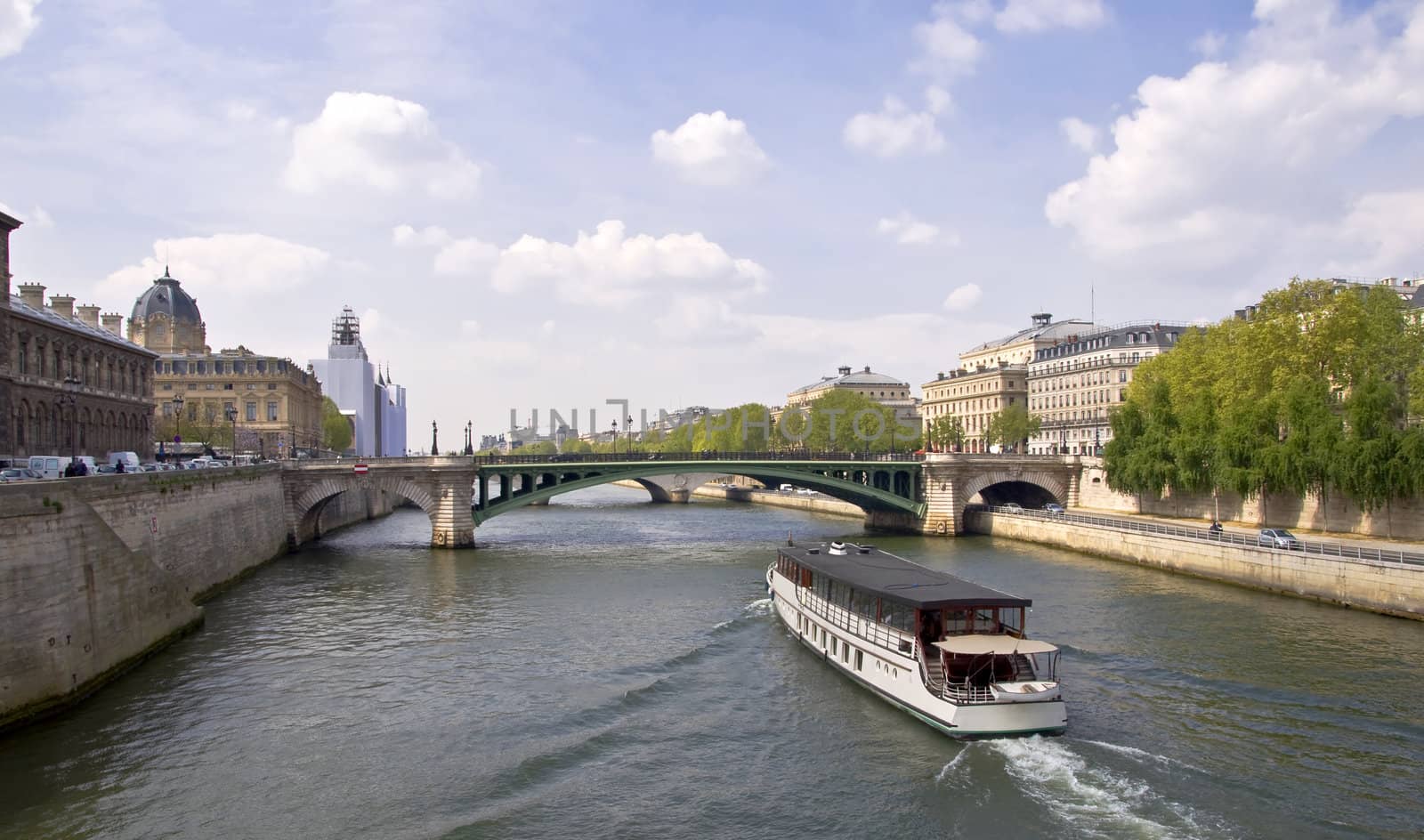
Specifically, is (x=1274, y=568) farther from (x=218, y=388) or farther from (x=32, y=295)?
(x=218, y=388)

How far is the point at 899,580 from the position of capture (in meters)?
30.6

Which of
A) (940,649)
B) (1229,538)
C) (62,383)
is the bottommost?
(940,649)

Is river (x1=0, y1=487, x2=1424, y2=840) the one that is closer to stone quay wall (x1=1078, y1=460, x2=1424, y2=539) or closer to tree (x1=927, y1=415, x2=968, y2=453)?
stone quay wall (x1=1078, y1=460, x2=1424, y2=539)

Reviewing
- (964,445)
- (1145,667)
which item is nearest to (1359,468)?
(1145,667)

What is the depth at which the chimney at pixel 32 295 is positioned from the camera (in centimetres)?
5466

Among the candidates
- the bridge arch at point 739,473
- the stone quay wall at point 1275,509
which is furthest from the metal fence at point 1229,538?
the bridge arch at point 739,473

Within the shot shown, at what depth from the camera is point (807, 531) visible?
77.7 metres

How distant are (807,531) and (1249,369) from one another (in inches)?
1317

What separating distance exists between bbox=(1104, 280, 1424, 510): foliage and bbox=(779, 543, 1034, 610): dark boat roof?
2630 centimetres

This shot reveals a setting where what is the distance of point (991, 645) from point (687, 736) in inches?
317

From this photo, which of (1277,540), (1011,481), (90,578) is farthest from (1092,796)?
(1011,481)

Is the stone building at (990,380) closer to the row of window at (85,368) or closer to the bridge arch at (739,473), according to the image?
the bridge arch at (739,473)

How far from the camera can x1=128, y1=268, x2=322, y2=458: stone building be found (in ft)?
316

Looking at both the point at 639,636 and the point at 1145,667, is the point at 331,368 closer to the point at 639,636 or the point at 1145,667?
the point at 639,636
